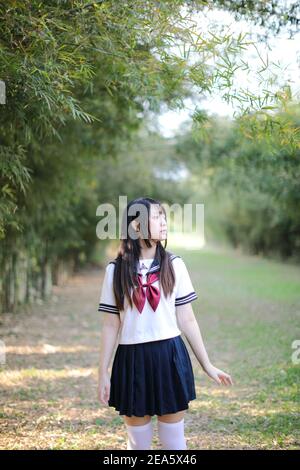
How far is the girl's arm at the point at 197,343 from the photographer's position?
2.46 metres

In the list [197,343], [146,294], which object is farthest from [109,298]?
[197,343]

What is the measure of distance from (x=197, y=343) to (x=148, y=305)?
292 millimetres

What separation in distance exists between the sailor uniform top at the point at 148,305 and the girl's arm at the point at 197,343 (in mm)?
35

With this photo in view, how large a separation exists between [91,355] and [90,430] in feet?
8.46

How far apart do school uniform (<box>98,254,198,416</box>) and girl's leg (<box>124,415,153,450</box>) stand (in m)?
0.07

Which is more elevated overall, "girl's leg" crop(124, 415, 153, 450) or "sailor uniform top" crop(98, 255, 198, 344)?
"sailor uniform top" crop(98, 255, 198, 344)

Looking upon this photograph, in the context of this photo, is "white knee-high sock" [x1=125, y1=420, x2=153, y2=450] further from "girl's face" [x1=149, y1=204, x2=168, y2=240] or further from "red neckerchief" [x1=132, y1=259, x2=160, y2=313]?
"girl's face" [x1=149, y1=204, x2=168, y2=240]

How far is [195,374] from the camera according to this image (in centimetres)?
547

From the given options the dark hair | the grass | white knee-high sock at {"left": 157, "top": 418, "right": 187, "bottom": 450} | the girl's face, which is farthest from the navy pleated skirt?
the grass

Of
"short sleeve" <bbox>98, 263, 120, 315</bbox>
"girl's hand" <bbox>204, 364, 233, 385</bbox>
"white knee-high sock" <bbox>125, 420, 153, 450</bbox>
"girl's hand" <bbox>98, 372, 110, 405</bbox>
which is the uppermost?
"short sleeve" <bbox>98, 263, 120, 315</bbox>

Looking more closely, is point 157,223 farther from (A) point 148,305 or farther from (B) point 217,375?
(B) point 217,375

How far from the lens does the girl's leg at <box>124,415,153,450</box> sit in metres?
2.43

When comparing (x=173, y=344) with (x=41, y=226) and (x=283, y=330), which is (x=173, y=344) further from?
(x=41, y=226)

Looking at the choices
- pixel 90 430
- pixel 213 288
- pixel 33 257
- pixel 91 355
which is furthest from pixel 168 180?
pixel 90 430
